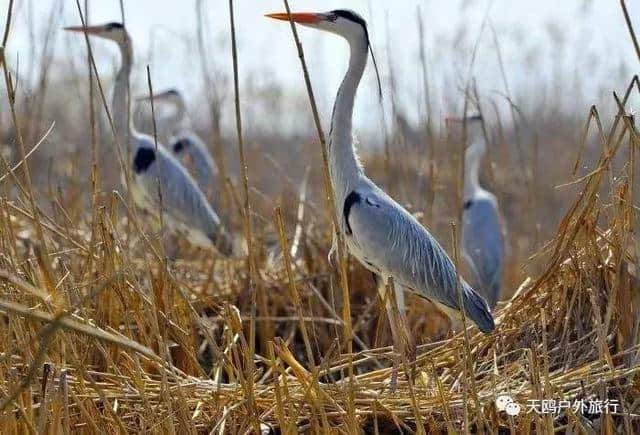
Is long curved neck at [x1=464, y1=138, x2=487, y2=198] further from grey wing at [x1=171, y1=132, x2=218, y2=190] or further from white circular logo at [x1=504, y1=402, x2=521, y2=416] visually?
white circular logo at [x1=504, y1=402, x2=521, y2=416]

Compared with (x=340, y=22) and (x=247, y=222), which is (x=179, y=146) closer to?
(x=340, y=22)

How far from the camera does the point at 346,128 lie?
3.07 meters

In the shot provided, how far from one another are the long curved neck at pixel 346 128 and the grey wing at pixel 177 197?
2.49 metres

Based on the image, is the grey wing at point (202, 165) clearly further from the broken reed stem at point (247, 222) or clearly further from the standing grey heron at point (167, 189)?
the broken reed stem at point (247, 222)

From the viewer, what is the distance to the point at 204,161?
713 cm

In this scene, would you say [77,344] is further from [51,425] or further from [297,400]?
[297,400]

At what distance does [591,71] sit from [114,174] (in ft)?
11.3

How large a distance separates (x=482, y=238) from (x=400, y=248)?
242 cm

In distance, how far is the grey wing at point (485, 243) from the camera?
513 cm

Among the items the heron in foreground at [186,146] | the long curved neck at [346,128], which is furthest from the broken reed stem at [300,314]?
the heron in foreground at [186,146]

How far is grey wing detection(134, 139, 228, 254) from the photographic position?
5555 mm

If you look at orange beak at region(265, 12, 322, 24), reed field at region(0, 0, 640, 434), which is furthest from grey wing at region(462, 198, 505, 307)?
orange beak at region(265, 12, 322, 24)

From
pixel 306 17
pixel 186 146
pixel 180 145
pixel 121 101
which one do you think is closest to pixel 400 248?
pixel 306 17

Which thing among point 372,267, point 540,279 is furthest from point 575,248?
point 372,267
